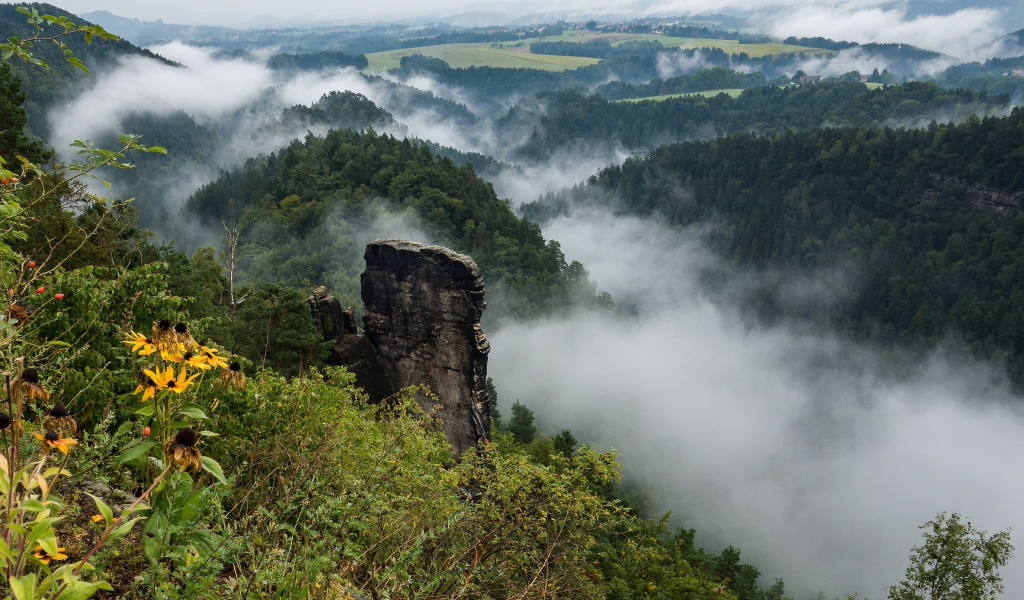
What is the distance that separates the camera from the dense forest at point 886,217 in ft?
374

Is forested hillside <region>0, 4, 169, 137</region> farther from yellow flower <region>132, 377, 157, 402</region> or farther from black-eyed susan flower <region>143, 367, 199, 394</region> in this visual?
black-eyed susan flower <region>143, 367, 199, 394</region>

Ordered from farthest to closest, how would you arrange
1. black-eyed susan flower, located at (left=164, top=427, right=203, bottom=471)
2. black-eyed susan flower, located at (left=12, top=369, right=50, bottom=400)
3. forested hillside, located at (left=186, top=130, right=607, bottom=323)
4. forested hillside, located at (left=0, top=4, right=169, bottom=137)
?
1. forested hillside, located at (left=0, top=4, right=169, bottom=137)
2. forested hillside, located at (left=186, top=130, right=607, bottom=323)
3. black-eyed susan flower, located at (left=164, top=427, right=203, bottom=471)
4. black-eyed susan flower, located at (left=12, top=369, right=50, bottom=400)

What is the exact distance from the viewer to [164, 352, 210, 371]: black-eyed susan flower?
3820 millimetres

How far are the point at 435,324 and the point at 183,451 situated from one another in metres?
25.1

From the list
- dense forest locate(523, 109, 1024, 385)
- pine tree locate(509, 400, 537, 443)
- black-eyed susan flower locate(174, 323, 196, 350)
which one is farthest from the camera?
dense forest locate(523, 109, 1024, 385)

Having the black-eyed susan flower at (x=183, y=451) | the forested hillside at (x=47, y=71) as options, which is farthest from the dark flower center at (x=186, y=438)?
the forested hillside at (x=47, y=71)

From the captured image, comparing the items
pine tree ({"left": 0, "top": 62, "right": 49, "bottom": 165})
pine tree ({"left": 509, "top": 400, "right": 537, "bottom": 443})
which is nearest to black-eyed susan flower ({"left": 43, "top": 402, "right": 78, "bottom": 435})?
pine tree ({"left": 0, "top": 62, "right": 49, "bottom": 165})

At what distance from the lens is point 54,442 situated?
3.68 meters

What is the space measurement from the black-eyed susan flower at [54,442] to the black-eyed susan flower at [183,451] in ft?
1.57

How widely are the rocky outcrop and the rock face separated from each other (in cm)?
77

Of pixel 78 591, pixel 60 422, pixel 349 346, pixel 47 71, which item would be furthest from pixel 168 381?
pixel 47 71

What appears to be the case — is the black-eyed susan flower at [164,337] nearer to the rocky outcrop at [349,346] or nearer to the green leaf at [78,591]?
the green leaf at [78,591]

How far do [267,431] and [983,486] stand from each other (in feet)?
473

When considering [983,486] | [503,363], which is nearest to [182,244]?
[503,363]
